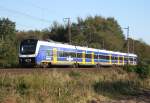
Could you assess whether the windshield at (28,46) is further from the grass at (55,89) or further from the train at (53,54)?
the grass at (55,89)

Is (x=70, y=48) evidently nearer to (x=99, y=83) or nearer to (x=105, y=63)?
(x=105, y=63)

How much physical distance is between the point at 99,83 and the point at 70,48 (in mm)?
16134

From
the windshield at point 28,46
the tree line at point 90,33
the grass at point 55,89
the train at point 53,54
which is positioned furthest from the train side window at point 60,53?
the tree line at point 90,33

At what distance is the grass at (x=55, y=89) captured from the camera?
1673 cm

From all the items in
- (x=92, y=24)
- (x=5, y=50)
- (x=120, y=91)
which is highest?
(x=92, y=24)

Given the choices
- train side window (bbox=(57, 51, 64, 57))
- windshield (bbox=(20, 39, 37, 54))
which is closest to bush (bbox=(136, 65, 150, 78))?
train side window (bbox=(57, 51, 64, 57))

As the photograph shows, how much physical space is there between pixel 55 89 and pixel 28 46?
17544 mm

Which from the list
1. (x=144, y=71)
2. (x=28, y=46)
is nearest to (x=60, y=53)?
(x=28, y=46)

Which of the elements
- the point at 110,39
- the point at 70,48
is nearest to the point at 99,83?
the point at 70,48

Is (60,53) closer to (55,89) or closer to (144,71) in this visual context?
(144,71)

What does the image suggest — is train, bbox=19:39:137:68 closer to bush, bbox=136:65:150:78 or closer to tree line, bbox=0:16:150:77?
bush, bbox=136:65:150:78

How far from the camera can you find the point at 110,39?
103 metres

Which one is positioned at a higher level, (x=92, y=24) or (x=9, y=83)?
(x=92, y=24)

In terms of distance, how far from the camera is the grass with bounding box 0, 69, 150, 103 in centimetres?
1673
